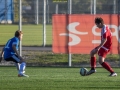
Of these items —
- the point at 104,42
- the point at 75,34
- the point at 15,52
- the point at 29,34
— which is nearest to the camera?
the point at 104,42

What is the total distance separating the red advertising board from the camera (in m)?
22.1

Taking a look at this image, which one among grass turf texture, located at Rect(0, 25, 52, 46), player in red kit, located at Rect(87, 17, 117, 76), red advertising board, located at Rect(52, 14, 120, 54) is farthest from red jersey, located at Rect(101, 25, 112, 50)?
grass turf texture, located at Rect(0, 25, 52, 46)

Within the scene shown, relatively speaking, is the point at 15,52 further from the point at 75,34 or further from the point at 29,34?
the point at 29,34

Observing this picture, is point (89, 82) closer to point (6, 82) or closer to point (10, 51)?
point (6, 82)

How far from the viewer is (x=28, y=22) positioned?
80.5 ft

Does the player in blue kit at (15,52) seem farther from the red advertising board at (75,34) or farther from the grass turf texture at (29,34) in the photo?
the grass turf texture at (29,34)

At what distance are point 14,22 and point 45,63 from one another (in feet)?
8.49

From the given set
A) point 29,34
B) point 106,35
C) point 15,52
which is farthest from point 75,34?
point 15,52

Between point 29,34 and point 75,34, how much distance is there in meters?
4.48

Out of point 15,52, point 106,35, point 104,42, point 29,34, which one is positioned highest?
point 106,35

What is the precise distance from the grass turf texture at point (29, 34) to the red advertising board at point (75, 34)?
2616 mm

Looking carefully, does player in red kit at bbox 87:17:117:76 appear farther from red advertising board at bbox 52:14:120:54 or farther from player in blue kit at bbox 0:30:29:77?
red advertising board at bbox 52:14:120:54

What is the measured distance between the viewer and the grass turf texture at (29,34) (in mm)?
23703

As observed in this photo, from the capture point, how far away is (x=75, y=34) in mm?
22188
